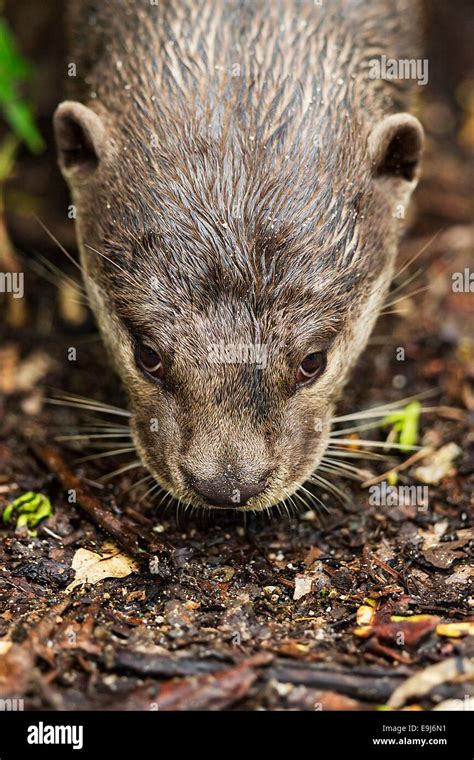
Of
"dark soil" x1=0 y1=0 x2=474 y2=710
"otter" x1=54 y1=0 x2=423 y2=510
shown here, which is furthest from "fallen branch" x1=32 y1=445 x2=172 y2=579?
"otter" x1=54 y1=0 x2=423 y2=510

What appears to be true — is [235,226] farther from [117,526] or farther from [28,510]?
[28,510]

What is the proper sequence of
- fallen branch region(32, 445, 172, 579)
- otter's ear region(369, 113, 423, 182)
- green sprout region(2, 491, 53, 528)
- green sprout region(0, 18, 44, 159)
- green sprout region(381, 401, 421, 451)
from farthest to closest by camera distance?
green sprout region(0, 18, 44, 159) < green sprout region(381, 401, 421, 451) < green sprout region(2, 491, 53, 528) < otter's ear region(369, 113, 423, 182) < fallen branch region(32, 445, 172, 579)

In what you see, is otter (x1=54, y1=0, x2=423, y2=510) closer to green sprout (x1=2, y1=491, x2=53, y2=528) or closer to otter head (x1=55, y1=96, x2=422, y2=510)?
otter head (x1=55, y1=96, x2=422, y2=510)

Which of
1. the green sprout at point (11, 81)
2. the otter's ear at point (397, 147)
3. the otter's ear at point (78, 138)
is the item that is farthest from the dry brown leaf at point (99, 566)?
the green sprout at point (11, 81)

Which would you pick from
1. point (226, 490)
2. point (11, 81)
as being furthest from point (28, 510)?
point (11, 81)

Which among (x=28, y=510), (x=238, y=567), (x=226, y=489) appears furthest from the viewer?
(x=28, y=510)

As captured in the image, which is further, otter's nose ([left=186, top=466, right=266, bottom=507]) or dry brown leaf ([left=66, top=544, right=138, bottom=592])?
dry brown leaf ([left=66, top=544, right=138, bottom=592])

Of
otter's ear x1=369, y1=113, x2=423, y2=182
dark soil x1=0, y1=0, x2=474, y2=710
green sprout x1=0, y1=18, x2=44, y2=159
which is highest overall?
green sprout x1=0, y1=18, x2=44, y2=159

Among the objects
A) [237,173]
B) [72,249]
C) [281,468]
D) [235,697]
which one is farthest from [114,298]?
[72,249]
